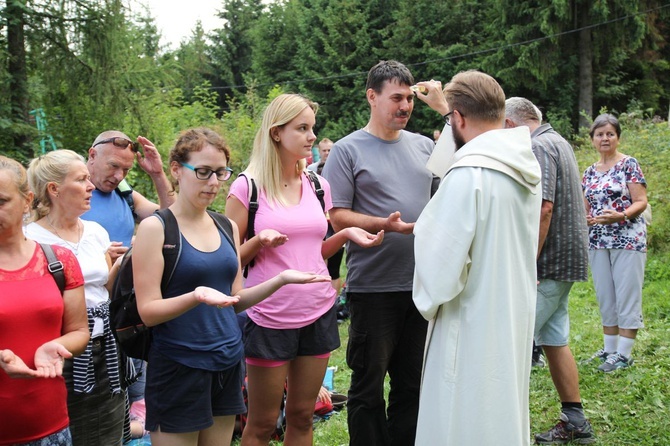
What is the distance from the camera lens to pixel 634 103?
24234 millimetres

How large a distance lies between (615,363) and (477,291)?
3522 millimetres

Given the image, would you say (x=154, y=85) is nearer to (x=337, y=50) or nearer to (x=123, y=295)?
(x=123, y=295)

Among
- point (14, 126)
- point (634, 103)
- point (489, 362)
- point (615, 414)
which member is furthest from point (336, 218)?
point (634, 103)

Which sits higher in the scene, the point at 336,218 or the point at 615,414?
the point at 336,218

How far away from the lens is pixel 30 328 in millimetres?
2490

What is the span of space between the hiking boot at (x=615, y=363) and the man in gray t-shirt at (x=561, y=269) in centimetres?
140

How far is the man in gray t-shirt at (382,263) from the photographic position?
377 centimetres

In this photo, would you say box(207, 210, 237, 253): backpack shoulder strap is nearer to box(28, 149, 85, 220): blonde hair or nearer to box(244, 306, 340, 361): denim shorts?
box(244, 306, 340, 361): denim shorts

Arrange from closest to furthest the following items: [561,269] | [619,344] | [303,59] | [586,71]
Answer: [561,269]
[619,344]
[586,71]
[303,59]

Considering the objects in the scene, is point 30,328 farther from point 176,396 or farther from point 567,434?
point 567,434

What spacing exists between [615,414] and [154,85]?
1145 cm

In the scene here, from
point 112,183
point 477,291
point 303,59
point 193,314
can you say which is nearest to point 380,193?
point 477,291

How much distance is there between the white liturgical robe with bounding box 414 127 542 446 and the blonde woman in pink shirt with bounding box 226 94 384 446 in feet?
2.20

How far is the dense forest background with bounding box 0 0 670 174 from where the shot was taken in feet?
39.1
